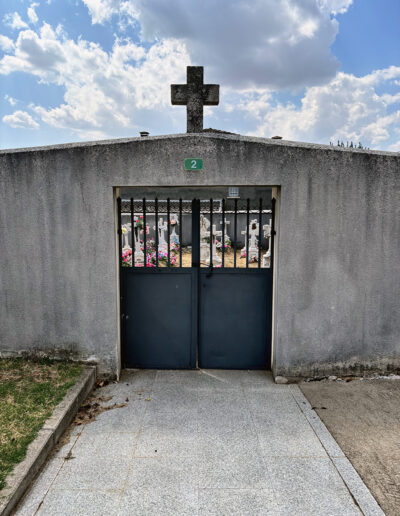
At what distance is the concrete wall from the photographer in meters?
4.79

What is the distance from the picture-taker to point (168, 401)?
4.62 meters

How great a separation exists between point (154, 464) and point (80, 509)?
0.74 metres

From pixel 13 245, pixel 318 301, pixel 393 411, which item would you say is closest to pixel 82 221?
pixel 13 245

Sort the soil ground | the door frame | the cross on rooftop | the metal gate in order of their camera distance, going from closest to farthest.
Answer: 1. the soil ground
2. the door frame
3. the cross on rooftop
4. the metal gate

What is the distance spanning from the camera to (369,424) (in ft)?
13.6

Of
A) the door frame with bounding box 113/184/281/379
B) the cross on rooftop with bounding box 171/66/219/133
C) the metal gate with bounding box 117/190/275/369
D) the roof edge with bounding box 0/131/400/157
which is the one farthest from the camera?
the metal gate with bounding box 117/190/275/369

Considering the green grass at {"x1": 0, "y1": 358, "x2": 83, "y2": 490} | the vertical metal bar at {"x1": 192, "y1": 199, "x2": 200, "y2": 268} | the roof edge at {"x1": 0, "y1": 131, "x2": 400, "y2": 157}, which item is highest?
the roof edge at {"x1": 0, "y1": 131, "x2": 400, "y2": 157}

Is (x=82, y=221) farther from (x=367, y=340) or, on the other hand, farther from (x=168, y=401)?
(x=367, y=340)

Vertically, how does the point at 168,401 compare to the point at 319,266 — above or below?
below

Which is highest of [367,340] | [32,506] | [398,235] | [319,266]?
[398,235]

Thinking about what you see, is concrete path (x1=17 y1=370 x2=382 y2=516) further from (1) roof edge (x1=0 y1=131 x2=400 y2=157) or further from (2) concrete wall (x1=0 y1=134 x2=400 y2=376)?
(1) roof edge (x1=0 y1=131 x2=400 y2=157)

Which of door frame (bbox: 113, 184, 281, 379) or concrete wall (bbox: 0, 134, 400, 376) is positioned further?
door frame (bbox: 113, 184, 281, 379)

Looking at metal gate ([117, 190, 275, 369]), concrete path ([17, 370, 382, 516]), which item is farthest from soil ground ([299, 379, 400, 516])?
metal gate ([117, 190, 275, 369])

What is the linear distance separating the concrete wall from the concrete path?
95 cm
